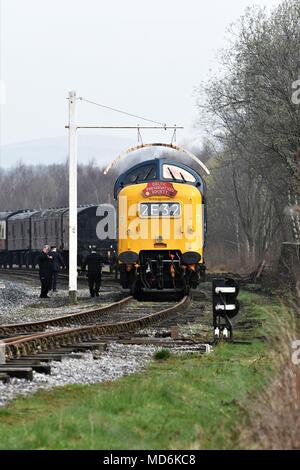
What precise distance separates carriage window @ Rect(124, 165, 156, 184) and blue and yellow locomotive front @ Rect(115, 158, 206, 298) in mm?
125

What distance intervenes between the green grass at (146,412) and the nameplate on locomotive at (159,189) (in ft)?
41.8

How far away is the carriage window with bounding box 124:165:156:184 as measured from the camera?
25094 millimetres

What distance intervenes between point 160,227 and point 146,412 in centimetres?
1624

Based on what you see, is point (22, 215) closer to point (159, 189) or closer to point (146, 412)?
point (159, 189)

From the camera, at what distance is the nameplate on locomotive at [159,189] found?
24484mm

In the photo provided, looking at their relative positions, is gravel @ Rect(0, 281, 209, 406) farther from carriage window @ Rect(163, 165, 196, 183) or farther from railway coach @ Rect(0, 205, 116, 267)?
railway coach @ Rect(0, 205, 116, 267)

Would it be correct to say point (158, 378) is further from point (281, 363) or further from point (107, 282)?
point (107, 282)

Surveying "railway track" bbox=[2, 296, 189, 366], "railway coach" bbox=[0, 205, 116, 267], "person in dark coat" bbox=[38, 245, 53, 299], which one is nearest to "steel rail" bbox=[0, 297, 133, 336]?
"railway track" bbox=[2, 296, 189, 366]

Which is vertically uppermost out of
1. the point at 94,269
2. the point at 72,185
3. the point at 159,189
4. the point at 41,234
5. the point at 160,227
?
the point at 72,185

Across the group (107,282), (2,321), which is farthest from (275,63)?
(2,321)

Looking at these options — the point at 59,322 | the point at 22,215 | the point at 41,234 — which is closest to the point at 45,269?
the point at 59,322

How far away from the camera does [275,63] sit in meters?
36.4

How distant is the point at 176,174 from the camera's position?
2519 centimetres

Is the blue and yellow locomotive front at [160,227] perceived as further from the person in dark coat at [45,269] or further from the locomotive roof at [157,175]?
the person in dark coat at [45,269]
